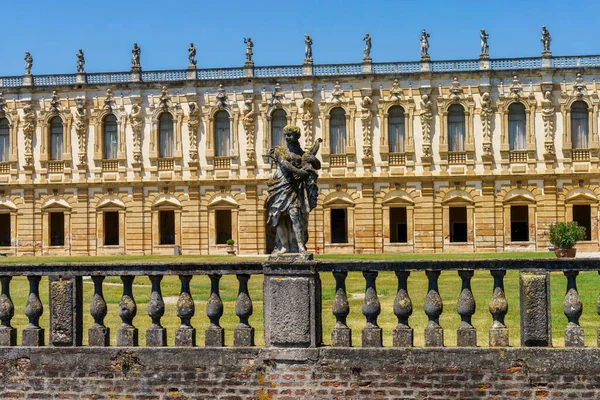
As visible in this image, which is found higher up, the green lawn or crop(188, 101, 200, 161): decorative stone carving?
crop(188, 101, 200, 161): decorative stone carving

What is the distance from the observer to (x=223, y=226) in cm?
5106

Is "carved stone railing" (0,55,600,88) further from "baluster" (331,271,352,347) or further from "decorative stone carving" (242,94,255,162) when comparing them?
"baluster" (331,271,352,347)

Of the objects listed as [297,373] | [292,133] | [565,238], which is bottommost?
[297,373]

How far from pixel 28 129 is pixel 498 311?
44967mm

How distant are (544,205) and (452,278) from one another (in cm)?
2433

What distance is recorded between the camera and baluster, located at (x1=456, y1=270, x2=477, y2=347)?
9805mm

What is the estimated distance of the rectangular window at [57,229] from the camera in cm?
5138

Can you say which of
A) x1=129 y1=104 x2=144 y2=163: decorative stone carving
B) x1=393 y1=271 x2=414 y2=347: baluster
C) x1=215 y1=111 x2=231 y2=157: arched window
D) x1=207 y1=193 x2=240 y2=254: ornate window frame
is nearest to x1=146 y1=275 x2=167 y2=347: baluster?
x1=393 y1=271 x2=414 y2=347: baluster

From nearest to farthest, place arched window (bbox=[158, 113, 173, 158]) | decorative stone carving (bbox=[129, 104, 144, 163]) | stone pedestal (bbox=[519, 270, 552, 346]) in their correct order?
stone pedestal (bbox=[519, 270, 552, 346]), decorative stone carving (bbox=[129, 104, 144, 163]), arched window (bbox=[158, 113, 173, 158])

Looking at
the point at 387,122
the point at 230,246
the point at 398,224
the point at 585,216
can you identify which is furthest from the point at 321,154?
the point at 585,216

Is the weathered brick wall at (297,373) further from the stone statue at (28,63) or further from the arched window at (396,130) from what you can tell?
the stone statue at (28,63)

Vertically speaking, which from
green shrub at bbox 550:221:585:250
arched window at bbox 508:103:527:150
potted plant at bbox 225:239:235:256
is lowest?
potted plant at bbox 225:239:235:256

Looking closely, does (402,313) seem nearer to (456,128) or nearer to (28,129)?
(456,128)

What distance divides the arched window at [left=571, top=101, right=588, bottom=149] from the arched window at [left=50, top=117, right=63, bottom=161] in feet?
101
